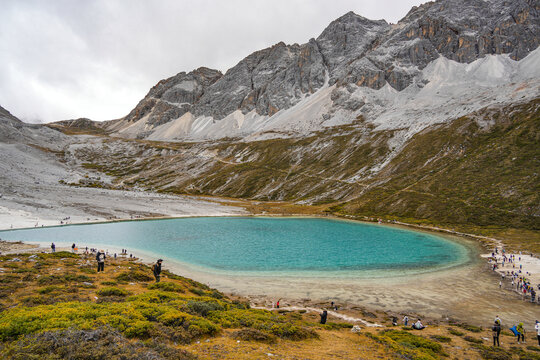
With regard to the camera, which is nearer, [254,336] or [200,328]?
[200,328]

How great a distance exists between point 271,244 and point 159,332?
5387 cm

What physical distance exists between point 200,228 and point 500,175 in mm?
114530

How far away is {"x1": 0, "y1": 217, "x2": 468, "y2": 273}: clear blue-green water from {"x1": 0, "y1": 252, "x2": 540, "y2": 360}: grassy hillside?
2317 centimetres

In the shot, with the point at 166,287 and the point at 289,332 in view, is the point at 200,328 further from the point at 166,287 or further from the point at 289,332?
the point at 166,287

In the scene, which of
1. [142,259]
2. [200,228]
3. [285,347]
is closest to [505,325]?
[285,347]

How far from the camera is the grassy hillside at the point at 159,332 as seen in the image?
36.9ft

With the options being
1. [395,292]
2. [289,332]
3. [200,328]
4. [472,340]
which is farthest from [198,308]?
[395,292]

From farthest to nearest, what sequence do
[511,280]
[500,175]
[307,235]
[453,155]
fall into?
1. [453,155]
2. [500,175]
3. [307,235]
4. [511,280]

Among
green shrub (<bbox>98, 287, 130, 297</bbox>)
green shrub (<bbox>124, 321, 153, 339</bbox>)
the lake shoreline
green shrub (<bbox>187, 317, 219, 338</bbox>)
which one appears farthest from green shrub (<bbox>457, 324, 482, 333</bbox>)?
green shrub (<bbox>98, 287, 130, 297</bbox>)

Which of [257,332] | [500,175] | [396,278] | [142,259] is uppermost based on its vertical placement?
[500,175]

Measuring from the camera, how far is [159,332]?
13867mm

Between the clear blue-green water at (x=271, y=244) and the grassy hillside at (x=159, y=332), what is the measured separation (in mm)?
23170

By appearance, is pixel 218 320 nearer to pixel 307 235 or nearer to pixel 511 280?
pixel 511 280

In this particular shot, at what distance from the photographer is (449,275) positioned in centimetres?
4522
